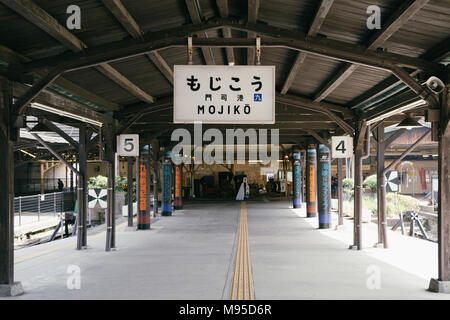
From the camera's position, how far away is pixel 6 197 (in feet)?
19.9

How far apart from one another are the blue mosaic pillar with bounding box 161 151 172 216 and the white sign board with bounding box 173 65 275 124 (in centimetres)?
1318

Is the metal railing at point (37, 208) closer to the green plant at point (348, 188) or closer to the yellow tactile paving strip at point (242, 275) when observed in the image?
the yellow tactile paving strip at point (242, 275)

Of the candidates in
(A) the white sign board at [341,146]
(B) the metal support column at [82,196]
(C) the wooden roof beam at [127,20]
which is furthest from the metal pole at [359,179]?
(B) the metal support column at [82,196]

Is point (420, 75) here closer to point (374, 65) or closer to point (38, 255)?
point (374, 65)

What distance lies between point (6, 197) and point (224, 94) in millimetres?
3274

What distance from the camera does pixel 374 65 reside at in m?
6.16

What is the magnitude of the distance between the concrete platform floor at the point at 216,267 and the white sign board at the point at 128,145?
7.07 feet

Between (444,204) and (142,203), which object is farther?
(142,203)

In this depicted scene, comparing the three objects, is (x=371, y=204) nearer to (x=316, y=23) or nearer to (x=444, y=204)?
(x=444, y=204)

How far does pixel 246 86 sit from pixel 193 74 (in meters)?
0.65

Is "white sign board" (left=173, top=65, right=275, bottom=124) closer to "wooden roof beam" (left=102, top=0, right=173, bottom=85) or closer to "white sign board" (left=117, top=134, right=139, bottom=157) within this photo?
"wooden roof beam" (left=102, top=0, right=173, bottom=85)

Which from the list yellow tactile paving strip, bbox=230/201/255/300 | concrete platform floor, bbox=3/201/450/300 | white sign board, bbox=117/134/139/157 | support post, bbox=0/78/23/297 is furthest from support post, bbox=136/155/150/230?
support post, bbox=0/78/23/297

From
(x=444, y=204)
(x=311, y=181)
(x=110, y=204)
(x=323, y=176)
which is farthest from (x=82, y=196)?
(x=311, y=181)
